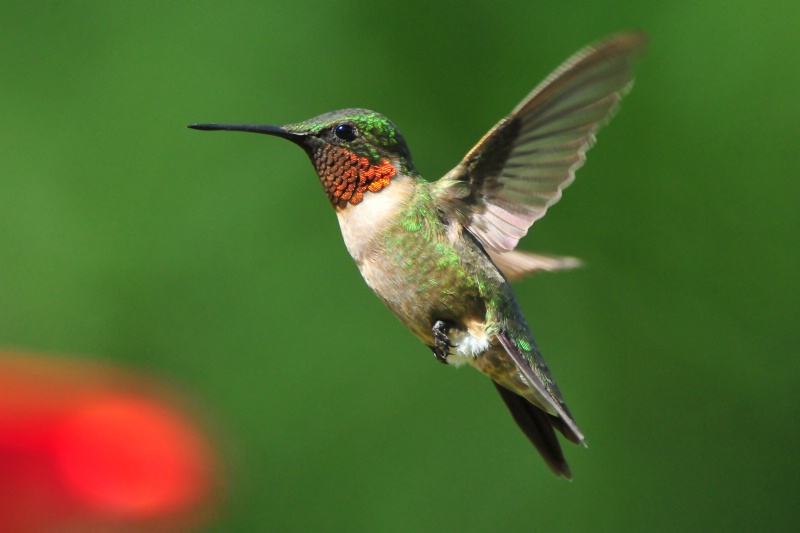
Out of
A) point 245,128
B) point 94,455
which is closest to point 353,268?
point 94,455

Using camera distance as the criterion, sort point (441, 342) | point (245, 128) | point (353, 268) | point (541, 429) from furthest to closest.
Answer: point (353, 268) < point (541, 429) < point (441, 342) < point (245, 128)

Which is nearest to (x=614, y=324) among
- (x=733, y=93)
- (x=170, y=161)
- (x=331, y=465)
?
(x=733, y=93)

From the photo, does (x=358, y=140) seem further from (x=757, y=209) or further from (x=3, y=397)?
(x=757, y=209)

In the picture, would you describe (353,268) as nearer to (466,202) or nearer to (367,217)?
(466,202)

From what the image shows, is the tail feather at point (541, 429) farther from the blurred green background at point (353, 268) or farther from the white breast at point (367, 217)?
the blurred green background at point (353, 268)

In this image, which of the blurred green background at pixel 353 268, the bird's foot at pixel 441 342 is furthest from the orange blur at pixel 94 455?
the blurred green background at pixel 353 268

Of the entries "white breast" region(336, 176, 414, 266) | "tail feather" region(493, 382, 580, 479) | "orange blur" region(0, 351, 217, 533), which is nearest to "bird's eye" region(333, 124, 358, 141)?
"white breast" region(336, 176, 414, 266)

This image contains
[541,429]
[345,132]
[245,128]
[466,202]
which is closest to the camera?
[245,128]
